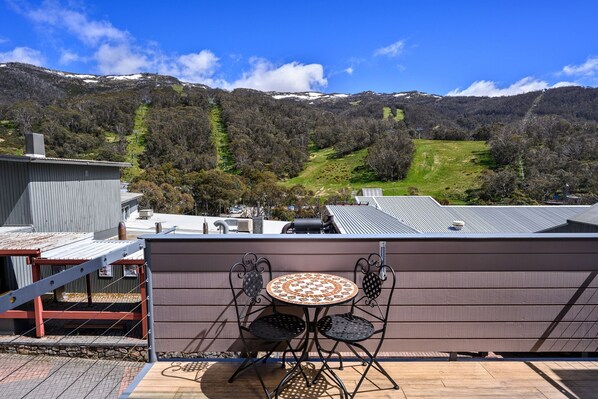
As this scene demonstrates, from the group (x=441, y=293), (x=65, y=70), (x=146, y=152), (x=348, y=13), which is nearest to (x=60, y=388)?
(x=441, y=293)

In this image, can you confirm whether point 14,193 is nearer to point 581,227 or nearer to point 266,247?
point 266,247

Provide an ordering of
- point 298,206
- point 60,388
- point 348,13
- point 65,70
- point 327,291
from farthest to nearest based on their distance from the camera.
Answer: point 65,70
point 298,206
point 348,13
point 60,388
point 327,291

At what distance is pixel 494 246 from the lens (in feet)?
7.44

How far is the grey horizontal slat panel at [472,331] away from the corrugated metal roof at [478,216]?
8530mm

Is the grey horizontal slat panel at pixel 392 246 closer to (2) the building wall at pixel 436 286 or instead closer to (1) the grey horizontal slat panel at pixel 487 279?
(2) the building wall at pixel 436 286

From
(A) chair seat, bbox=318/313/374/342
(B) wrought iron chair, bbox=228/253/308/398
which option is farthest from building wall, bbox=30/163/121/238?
(A) chair seat, bbox=318/313/374/342

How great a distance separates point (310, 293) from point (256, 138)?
150 ft

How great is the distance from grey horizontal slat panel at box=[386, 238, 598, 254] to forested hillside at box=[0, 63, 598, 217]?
80.5 feet

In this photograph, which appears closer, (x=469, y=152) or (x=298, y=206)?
(x=298, y=206)

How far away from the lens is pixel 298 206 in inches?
1063

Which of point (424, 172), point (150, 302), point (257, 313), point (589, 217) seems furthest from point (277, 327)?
point (424, 172)

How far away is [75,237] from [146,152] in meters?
32.8

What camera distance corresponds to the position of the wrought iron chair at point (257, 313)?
201 cm

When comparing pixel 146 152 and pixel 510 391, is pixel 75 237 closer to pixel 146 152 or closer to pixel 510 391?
pixel 510 391
